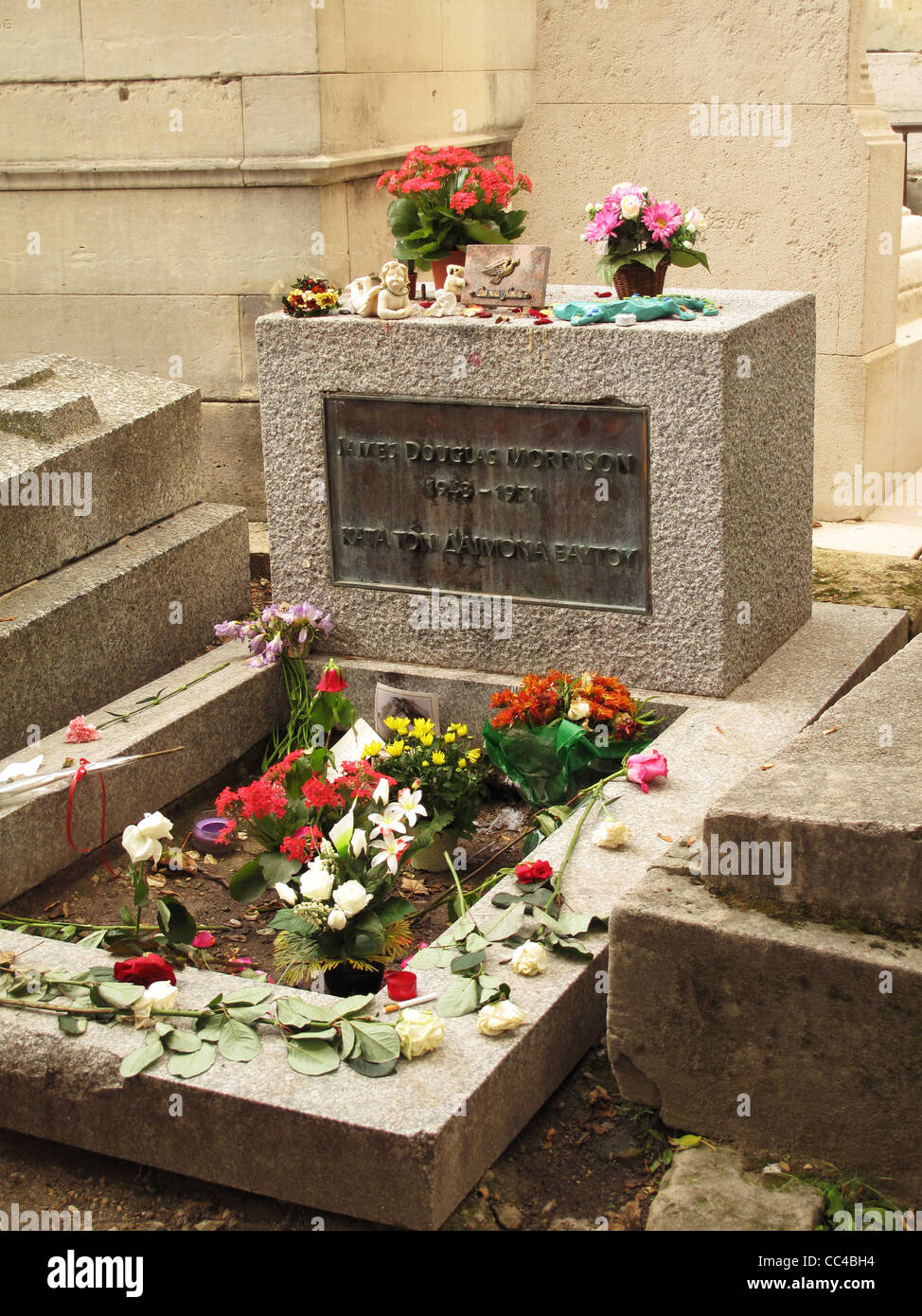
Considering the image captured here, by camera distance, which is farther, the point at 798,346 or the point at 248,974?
the point at 798,346

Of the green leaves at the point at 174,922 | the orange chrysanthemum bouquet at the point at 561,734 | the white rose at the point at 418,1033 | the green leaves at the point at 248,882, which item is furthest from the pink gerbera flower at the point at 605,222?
the white rose at the point at 418,1033

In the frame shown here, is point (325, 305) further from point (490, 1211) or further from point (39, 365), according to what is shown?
point (490, 1211)

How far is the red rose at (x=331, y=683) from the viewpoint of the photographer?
4785 mm

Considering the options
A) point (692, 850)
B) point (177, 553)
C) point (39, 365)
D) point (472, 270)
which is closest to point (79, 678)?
point (177, 553)

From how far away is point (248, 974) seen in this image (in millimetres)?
3385

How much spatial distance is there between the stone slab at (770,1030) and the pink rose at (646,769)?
90 centimetres

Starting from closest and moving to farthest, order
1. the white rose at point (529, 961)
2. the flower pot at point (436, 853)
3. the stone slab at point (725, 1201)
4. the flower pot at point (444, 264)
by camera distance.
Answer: the stone slab at point (725, 1201) < the white rose at point (529, 961) < the flower pot at point (436, 853) < the flower pot at point (444, 264)

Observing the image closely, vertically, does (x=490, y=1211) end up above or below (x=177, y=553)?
below

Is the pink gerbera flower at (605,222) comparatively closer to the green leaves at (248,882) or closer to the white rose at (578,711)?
the white rose at (578,711)

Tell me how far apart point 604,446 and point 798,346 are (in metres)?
0.79

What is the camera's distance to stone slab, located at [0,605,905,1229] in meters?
2.68

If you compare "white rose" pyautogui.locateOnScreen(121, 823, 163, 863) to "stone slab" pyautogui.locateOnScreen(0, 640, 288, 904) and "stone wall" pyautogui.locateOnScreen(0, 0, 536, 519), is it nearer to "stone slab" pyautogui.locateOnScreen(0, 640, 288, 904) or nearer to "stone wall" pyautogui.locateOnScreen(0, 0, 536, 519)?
"stone slab" pyautogui.locateOnScreen(0, 640, 288, 904)

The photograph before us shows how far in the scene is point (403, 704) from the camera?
4.84 metres

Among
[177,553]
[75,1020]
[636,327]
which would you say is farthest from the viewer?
[177,553]
